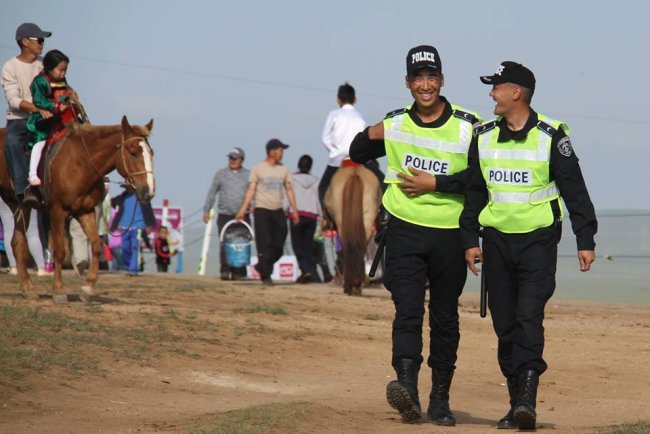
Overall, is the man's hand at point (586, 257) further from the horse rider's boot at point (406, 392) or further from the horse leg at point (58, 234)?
the horse leg at point (58, 234)

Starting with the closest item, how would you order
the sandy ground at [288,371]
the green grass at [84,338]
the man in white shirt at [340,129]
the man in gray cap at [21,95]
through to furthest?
the sandy ground at [288,371] → the green grass at [84,338] → the man in gray cap at [21,95] → the man in white shirt at [340,129]

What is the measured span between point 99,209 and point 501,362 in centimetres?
1706

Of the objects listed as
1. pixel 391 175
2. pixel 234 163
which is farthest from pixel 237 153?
pixel 391 175

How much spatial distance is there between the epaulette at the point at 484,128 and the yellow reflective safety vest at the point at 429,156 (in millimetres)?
91

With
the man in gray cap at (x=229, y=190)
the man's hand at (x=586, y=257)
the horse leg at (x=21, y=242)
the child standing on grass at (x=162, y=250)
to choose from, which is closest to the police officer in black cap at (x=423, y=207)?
the man's hand at (x=586, y=257)

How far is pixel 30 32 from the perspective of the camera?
17.4 meters

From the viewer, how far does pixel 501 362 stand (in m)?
10.1

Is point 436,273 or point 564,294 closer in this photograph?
point 436,273

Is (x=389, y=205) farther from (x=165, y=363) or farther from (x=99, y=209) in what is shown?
(x=99, y=209)

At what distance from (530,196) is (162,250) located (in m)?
22.7

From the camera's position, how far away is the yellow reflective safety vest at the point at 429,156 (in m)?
10.0

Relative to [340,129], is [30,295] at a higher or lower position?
lower

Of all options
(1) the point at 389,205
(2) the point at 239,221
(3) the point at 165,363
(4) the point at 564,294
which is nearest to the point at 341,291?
(2) the point at 239,221

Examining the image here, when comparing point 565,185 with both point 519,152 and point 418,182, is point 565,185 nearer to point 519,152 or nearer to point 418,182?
point 519,152
